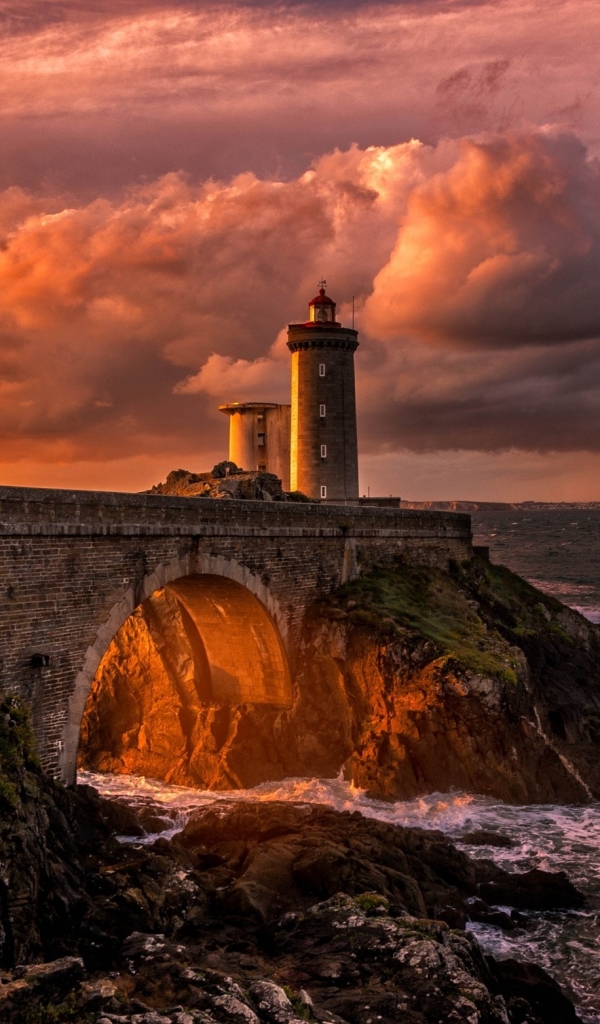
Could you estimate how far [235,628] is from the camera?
3284cm

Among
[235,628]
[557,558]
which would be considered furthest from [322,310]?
[557,558]

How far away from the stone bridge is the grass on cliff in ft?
4.28

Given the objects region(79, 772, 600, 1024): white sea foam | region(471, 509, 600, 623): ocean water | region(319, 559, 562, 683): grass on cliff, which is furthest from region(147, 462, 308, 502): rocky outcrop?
region(471, 509, 600, 623): ocean water

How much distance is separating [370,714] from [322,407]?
85.0ft

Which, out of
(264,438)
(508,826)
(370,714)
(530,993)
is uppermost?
(264,438)

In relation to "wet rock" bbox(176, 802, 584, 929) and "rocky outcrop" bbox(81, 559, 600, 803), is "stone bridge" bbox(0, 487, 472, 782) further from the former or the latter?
"wet rock" bbox(176, 802, 584, 929)

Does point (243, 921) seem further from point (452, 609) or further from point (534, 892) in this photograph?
point (452, 609)

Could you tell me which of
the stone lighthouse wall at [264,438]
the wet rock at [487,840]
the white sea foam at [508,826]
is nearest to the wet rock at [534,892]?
the white sea foam at [508,826]

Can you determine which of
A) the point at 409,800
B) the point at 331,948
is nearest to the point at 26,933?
the point at 331,948

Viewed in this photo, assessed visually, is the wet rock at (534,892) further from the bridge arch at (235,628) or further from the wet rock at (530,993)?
the bridge arch at (235,628)

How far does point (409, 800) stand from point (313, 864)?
7887 mm

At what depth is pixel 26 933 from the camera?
15.9 m

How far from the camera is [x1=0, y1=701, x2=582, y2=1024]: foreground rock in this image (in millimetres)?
14016

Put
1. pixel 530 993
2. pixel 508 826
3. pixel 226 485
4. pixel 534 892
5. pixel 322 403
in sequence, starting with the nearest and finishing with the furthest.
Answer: pixel 530 993, pixel 534 892, pixel 508 826, pixel 226 485, pixel 322 403
